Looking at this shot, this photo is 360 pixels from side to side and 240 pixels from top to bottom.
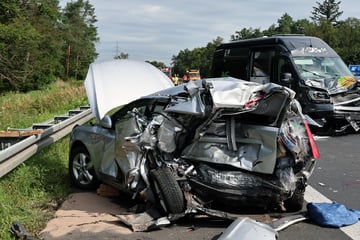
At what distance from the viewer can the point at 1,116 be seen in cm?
1473

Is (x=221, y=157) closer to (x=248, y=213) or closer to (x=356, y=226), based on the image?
(x=248, y=213)

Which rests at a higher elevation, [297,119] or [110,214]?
[297,119]

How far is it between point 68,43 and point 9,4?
3209 cm

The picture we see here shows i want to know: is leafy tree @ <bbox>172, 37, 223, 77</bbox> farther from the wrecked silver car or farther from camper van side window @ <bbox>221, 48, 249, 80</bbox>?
the wrecked silver car

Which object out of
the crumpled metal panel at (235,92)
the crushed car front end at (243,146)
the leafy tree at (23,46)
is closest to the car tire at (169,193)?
the crushed car front end at (243,146)

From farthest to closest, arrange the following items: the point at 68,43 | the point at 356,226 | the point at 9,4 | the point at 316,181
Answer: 1. the point at 68,43
2. the point at 9,4
3. the point at 316,181
4. the point at 356,226

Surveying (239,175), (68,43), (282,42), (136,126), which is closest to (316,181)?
(239,175)

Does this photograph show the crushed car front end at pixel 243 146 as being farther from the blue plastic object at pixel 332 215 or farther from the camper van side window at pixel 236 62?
the camper van side window at pixel 236 62

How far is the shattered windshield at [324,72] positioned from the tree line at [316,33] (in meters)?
7.55

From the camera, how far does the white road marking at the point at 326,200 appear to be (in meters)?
5.03

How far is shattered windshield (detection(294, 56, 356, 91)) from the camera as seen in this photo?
38.5 feet

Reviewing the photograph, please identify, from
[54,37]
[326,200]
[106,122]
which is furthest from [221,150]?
[54,37]

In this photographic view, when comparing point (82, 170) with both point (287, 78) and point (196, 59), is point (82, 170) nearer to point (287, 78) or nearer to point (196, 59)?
point (287, 78)

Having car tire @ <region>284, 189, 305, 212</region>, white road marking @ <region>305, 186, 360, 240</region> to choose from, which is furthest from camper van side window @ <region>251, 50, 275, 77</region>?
car tire @ <region>284, 189, 305, 212</region>
